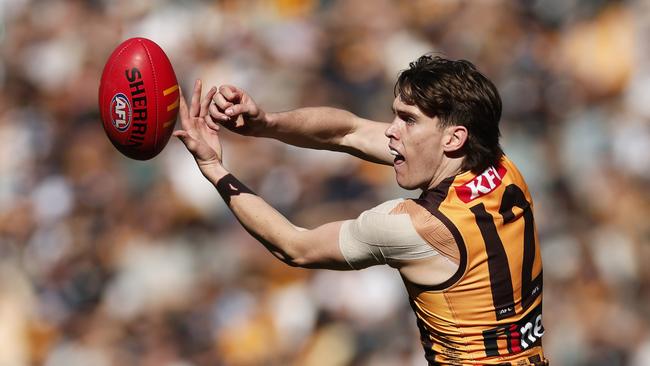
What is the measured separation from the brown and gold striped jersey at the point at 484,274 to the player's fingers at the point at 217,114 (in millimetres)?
702

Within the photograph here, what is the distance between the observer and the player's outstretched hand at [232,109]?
10.5 ft

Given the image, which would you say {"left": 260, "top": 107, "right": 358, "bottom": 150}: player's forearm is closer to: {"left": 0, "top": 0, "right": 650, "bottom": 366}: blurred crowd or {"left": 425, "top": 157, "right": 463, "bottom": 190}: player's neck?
{"left": 425, "top": 157, "right": 463, "bottom": 190}: player's neck

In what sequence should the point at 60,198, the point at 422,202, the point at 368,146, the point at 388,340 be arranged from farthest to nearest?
the point at 60,198 → the point at 388,340 → the point at 368,146 → the point at 422,202

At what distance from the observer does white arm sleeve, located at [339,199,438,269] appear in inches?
116

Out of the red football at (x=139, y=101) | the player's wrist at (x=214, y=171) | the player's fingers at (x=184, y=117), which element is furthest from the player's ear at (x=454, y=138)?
the red football at (x=139, y=101)

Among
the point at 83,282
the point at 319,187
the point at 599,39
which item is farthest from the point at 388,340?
the point at 599,39

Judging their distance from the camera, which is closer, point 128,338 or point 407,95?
point 407,95

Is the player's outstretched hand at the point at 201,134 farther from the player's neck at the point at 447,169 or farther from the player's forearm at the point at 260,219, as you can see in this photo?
the player's neck at the point at 447,169

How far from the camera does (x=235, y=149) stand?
566 centimetres

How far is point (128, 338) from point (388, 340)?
1.53 m

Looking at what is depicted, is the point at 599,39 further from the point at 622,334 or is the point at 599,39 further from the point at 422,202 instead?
the point at 422,202

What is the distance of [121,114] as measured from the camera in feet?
11.3

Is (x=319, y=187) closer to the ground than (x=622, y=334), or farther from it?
farther from it

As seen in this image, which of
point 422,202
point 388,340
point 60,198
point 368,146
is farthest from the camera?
point 60,198
